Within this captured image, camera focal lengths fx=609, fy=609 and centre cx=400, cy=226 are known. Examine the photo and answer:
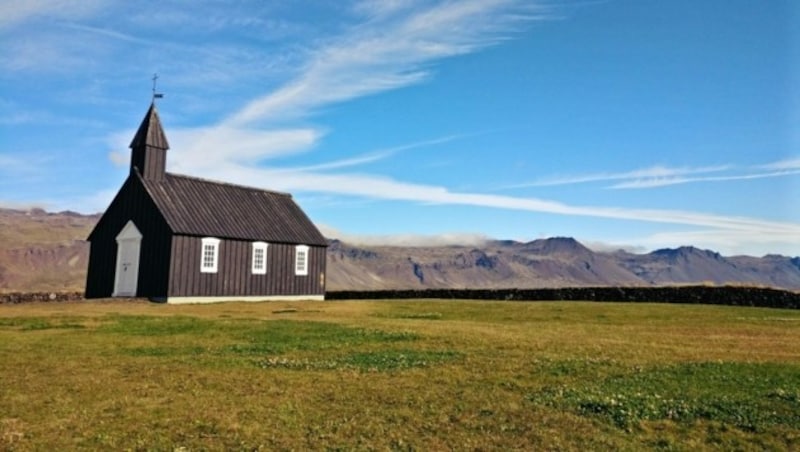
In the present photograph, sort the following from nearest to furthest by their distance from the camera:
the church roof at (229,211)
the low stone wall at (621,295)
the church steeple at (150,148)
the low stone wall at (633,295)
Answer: the low stone wall at (621,295), the low stone wall at (633,295), the church roof at (229,211), the church steeple at (150,148)

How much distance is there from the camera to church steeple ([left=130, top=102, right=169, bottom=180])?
51938mm

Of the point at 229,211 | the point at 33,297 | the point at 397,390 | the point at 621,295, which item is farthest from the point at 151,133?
the point at 397,390

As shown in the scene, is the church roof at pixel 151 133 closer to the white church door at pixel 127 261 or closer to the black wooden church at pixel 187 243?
the black wooden church at pixel 187 243

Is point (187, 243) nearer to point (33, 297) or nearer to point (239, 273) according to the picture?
point (239, 273)

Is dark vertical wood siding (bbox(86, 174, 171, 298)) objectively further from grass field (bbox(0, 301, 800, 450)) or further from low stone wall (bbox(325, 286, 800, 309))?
grass field (bbox(0, 301, 800, 450))

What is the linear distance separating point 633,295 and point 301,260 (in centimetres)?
3039

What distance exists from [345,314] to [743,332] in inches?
835

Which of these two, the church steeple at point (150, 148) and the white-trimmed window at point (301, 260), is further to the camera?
the white-trimmed window at point (301, 260)

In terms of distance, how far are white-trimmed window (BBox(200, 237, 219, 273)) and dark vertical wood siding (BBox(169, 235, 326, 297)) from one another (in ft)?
1.03

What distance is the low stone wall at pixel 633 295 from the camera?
45688 millimetres

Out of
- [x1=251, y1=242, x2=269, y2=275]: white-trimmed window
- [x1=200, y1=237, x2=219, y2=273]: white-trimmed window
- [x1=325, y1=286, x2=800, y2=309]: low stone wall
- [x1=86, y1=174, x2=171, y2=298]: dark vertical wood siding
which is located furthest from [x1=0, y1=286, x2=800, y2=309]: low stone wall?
[x1=251, y1=242, x2=269, y2=275]: white-trimmed window

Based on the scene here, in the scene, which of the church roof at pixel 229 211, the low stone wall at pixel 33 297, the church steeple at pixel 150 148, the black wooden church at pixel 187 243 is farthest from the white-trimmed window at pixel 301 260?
the low stone wall at pixel 33 297

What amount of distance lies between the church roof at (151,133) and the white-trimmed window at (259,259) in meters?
11.8

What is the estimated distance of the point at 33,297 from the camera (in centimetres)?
4569
